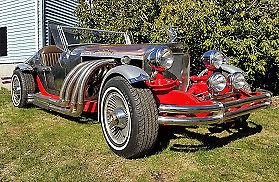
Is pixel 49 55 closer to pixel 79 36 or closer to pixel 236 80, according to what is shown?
pixel 79 36

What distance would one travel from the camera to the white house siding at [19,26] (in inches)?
334

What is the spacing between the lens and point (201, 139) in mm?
3240

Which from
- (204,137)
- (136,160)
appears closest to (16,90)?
(136,160)

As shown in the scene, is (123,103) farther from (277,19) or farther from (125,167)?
(277,19)

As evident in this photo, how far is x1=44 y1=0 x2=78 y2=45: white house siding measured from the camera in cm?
859

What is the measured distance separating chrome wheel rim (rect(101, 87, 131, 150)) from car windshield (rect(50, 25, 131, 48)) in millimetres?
1866

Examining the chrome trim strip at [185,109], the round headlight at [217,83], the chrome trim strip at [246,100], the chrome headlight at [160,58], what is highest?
the chrome headlight at [160,58]

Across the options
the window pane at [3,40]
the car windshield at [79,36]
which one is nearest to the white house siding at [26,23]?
the window pane at [3,40]

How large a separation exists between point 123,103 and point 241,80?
5.04 ft

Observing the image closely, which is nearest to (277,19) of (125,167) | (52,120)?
(125,167)

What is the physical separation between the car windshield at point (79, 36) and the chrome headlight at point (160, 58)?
6.95 feet

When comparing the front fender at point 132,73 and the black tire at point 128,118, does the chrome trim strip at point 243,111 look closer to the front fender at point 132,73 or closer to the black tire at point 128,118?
the black tire at point 128,118

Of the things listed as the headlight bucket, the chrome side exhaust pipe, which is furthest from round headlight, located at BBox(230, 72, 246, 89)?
the chrome side exhaust pipe

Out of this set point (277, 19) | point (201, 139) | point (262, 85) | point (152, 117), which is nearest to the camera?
point (152, 117)
